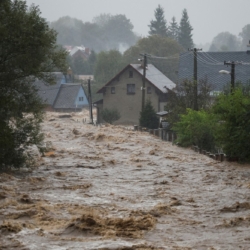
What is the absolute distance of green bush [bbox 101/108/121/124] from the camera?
68938 mm

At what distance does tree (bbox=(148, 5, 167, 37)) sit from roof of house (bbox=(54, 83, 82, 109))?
181ft

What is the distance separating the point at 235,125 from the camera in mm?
34344

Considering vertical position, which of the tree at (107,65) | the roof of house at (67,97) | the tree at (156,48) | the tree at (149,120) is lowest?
the tree at (149,120)

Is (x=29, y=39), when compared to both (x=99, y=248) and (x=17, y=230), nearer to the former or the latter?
(x=17, y=230)

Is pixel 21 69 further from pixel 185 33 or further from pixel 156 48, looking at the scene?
pixel 185 33

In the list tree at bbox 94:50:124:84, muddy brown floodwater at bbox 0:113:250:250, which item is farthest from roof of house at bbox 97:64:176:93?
muddy brown floodwater at bbox 0:113:250:250

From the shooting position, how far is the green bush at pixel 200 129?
40750mm

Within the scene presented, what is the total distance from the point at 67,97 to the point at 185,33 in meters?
53.1

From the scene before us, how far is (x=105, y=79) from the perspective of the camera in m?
104

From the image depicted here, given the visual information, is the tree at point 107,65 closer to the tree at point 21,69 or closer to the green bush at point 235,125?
the green bush at point 235,125

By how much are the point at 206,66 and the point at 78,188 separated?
44.2 metres

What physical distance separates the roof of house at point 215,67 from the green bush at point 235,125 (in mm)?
29434

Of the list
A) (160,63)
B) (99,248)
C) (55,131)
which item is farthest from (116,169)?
(160,63)

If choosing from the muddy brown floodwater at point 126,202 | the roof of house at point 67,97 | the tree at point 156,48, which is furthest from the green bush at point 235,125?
the tree at point 156,48
